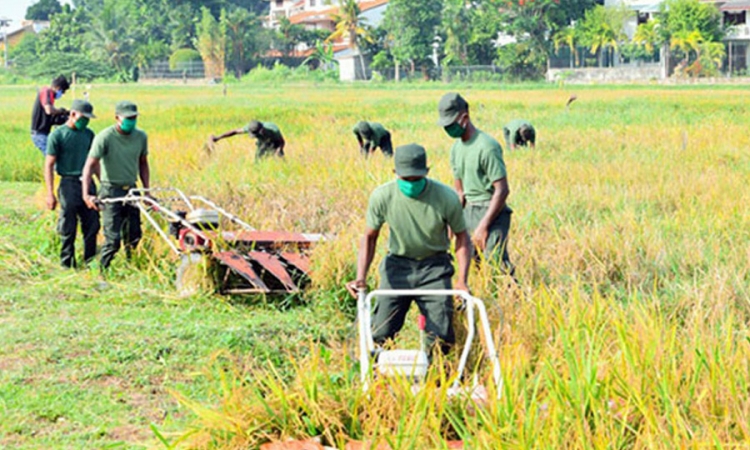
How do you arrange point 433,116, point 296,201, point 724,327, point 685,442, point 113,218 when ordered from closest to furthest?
point 685,442 < point 724,327 < point 113,218 < point 296,201 < point 433,116

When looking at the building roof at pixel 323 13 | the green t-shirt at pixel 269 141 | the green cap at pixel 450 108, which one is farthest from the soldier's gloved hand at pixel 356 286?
the building roof at pixel 323 13

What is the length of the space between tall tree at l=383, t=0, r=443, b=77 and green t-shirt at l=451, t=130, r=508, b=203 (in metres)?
61.1

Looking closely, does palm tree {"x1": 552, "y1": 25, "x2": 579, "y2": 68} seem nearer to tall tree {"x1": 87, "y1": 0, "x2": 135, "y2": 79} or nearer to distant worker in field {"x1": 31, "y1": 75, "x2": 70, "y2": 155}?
tall tree {"x1": 87, "y1": 0, "x2": 135, "y2": 79}

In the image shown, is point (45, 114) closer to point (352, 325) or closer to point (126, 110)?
point (126, 110)

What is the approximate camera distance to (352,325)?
23.1ft

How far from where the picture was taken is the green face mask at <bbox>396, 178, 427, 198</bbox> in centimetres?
591

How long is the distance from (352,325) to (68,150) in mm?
4075

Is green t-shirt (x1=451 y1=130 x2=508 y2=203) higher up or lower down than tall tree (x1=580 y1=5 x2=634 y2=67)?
lower down

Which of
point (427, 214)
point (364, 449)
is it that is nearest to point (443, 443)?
point (364, 449)

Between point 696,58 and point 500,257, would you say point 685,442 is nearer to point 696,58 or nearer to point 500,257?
point 500,257

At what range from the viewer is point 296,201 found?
36.0 ft

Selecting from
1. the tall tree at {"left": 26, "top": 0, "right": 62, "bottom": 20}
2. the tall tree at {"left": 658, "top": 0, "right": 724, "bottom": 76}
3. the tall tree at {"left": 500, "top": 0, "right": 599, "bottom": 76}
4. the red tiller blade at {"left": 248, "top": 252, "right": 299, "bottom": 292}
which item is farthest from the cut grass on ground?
the tall tree at {"left": 26, "top": 0, "right": 62, "bottom": 20}

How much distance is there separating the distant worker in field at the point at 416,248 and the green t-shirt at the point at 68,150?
4624mm

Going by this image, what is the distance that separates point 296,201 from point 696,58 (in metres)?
53.4
